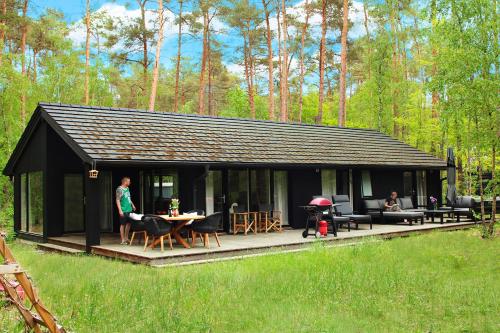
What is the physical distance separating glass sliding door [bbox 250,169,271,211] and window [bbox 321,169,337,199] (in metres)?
2.21

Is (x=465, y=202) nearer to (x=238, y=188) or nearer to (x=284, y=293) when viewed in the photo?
(x=238, y=188)

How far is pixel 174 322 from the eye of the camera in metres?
5.59

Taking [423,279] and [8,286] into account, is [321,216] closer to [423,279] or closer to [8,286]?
[423,279]

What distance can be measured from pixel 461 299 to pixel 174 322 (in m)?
3.79

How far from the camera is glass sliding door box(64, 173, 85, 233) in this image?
565 inches

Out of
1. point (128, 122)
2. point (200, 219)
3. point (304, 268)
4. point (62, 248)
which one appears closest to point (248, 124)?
point (128, 122)

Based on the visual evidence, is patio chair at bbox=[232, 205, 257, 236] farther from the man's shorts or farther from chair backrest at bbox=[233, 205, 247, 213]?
the man's shorts

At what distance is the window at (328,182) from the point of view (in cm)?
1720

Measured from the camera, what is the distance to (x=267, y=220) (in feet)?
49.6

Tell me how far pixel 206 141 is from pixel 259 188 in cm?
225

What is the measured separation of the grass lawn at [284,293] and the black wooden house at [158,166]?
3.29 meters

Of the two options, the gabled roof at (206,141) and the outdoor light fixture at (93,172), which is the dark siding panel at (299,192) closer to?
the gabled roof at (206,141)

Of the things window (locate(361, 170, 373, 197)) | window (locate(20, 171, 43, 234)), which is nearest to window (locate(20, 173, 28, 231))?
window (locate(20, 171, 43, 234))

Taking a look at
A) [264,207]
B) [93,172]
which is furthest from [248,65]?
[93,172]
